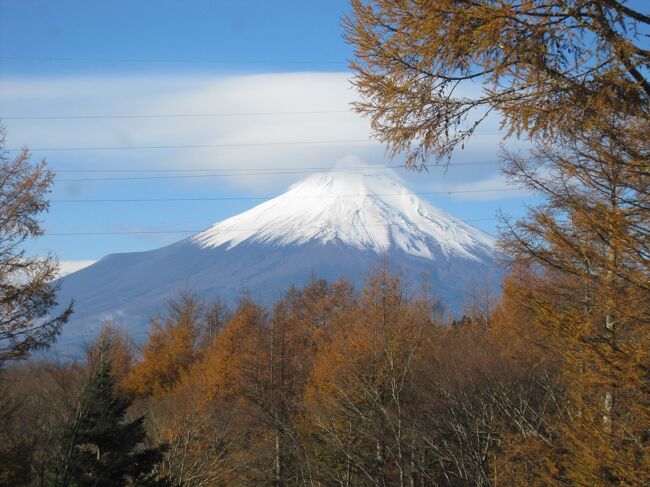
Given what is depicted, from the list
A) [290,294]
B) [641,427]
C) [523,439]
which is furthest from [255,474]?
[290,294]

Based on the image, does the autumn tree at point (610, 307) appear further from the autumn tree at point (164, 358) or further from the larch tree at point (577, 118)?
the autumn tree at point (164, 358)

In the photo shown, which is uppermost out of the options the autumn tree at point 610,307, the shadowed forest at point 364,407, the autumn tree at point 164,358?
the autumn tree at point 610,307

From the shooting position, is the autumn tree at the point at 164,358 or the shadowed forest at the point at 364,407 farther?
the autumn tree at the point at 164,358

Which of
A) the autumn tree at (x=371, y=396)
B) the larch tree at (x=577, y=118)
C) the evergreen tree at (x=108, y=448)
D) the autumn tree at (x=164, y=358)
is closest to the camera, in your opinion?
the larch tree at (x=577, y=118)

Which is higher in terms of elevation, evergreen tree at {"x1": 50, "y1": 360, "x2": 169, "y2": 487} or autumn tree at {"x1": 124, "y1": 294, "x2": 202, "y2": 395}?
evergreen tree at {"x1": 50, "y1": 360, "x2": 169, "y2": 487}

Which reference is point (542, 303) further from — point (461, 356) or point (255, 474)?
point (255, 474)

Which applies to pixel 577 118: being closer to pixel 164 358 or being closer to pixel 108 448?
pixel 108 448

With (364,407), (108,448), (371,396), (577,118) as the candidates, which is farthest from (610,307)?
(364,407)

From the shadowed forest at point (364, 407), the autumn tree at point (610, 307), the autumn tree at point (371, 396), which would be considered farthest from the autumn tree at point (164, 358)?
the autumn tree at point (610, 307)

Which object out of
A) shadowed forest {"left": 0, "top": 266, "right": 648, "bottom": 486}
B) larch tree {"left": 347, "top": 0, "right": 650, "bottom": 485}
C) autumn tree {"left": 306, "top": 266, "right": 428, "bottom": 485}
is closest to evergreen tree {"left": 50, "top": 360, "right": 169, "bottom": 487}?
shadowed forest {"left": 0, "top": 266, "right": 648, "bottom": 486}

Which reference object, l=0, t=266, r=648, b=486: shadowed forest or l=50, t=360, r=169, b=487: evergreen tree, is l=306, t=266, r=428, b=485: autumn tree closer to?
l=0, t=266, r=648, b=486: shadowed forest

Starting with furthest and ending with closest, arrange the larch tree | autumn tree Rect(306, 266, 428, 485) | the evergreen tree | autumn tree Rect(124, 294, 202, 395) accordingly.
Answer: autumn tree Rect(124, 294, 202, 395) → autumn tree Rect(306, 266, 428, 485) → the evergreen tree → the larch tree

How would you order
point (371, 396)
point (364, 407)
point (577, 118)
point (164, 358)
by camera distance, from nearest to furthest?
1. point (577, 118)
2. point (371, 396)
3. point (364, 407)
4. point (164, 358)

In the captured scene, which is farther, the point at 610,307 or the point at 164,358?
the point at 164,358
